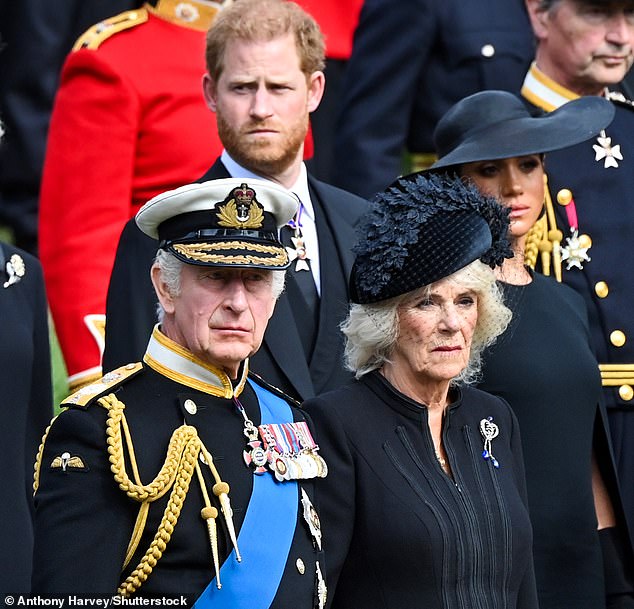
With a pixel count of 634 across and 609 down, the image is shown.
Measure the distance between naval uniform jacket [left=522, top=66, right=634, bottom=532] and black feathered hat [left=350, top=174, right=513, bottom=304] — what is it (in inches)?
46.6

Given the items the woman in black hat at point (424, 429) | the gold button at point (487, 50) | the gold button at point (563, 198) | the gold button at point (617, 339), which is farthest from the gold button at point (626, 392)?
the gold button at point (487, 50)

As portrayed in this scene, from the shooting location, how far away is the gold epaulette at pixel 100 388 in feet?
12.4

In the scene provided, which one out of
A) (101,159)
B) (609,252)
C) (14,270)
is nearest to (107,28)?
(101,159)

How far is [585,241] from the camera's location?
581cm

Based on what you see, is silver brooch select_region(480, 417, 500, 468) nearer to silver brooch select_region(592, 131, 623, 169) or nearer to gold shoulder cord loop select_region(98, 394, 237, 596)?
gold shoulder cord loop select_region(98, 394, 237, 596)

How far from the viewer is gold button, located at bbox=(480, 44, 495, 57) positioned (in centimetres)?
683

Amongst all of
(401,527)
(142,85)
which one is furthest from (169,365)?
(142,85)

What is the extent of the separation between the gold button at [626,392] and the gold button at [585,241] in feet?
1.70

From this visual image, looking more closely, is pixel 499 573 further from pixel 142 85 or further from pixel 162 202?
pixel 142 85

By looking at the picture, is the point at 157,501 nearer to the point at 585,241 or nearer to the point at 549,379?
the point at 549,379

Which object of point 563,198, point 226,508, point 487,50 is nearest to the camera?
point 226,508

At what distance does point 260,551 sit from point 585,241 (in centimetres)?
233

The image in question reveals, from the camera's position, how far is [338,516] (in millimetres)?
4219

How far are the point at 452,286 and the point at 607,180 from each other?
1664 millimetres
